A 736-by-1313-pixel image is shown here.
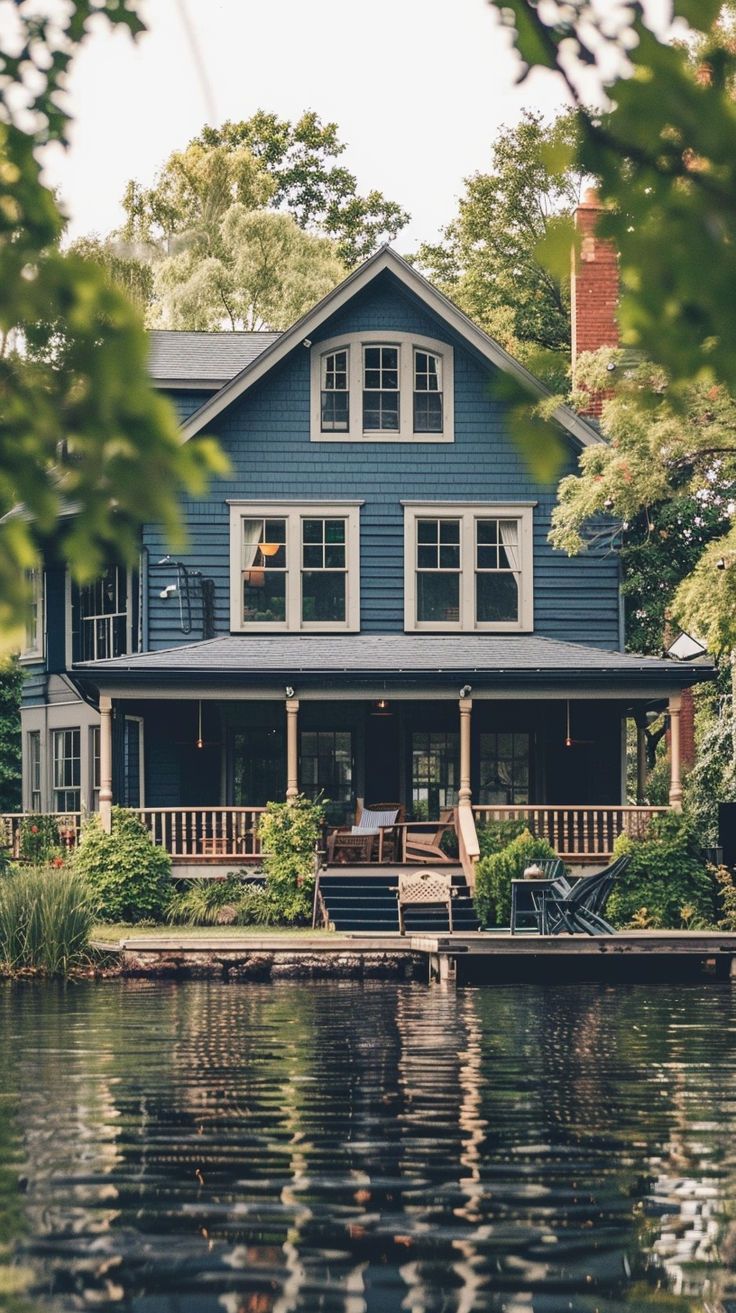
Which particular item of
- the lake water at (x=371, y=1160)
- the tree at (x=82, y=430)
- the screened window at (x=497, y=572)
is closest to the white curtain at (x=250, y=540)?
the screened window at (x=497, y=572)

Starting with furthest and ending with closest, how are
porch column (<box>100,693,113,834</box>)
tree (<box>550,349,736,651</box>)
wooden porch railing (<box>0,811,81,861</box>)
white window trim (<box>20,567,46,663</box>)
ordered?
Answer: 1. white window trim (<box>20,567,46,663</box>)
2. wooden porch railing (<box>0,811,81,861</box>)
3. porch column (<box>100,693,113,834</box>)
4. tree (<box>550,349,736,651</box>)

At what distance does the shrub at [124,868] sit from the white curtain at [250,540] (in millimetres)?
4594

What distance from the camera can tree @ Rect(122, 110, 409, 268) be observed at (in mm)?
50500

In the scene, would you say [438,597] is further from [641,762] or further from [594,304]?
[594,304]

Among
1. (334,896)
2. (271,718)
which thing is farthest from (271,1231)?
(271,718)

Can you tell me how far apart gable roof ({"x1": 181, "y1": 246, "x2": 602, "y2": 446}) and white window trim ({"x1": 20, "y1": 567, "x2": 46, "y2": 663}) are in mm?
4619

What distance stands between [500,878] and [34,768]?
454 inches

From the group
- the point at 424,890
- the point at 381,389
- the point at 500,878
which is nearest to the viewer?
the point at 424,890

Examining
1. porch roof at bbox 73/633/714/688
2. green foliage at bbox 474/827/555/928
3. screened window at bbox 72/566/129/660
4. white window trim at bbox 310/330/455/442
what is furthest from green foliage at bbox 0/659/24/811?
green foliage at bbox 474/827/555/928

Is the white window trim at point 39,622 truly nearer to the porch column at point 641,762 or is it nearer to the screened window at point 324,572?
the screened window at point 324,572

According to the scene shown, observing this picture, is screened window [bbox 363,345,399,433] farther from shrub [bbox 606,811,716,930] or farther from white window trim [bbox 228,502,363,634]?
shrub [bbox 606,811,716,930]

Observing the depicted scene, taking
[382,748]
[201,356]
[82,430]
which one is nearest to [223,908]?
[382,748]

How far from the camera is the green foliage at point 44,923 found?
20.9m

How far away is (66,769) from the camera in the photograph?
31203mm
